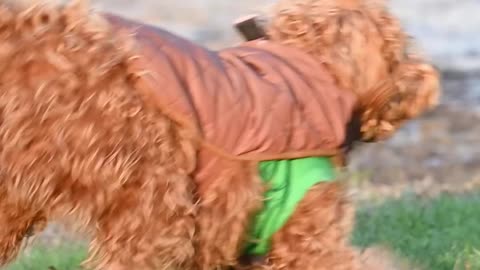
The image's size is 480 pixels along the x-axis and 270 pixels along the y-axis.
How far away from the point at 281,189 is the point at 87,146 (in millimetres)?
524

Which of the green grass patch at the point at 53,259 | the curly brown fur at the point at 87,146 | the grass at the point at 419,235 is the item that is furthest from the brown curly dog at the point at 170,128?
the green grass patch at the point at 53,259

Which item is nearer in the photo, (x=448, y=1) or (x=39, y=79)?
(x=39, y=79)

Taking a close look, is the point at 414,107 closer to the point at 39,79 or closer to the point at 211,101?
the point at 211,101

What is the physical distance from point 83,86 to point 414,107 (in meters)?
0.97

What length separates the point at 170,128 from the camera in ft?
8.86

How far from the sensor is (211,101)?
276 centimetres

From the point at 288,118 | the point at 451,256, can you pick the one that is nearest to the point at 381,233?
the point at 451,256

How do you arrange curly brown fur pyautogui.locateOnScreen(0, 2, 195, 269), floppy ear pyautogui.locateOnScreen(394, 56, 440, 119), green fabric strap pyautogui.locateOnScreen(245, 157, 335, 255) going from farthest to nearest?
floppy ear pyautogui.locateOnScreen(394, 56, 440, 119) < green fabric strap pyautogui.locateOnScreen(245, 157, 335, 255) < curly brown fur pyautogui.locateOnScreen(0, 2, 195, 269)

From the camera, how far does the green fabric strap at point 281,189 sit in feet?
9.46

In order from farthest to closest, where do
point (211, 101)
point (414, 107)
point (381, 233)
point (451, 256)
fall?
point (381, 233) < point (451, 256) < point (414, 107) < point (211, 101)

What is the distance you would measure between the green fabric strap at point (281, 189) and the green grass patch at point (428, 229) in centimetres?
127

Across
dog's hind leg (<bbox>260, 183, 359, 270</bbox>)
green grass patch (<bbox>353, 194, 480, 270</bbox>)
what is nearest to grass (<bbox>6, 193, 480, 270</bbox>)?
green grass patch (<bbox>353, 194, 480, 270</bbox>)

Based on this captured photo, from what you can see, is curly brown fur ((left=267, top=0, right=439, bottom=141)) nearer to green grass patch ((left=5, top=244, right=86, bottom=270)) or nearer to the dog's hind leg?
the dog's hind leg

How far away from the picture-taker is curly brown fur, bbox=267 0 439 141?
3033 mm
